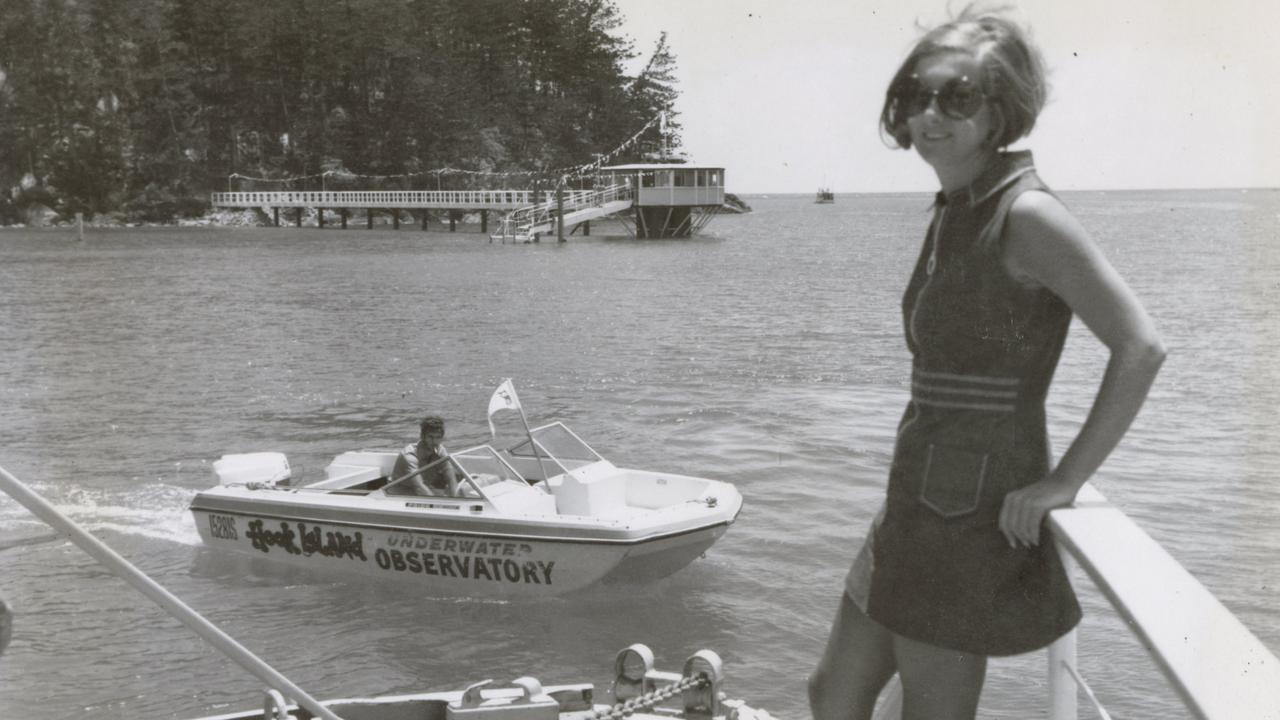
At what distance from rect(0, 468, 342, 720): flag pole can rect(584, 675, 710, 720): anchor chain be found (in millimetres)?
1373

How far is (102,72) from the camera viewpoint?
9288 cm

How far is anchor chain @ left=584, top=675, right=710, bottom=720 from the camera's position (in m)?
4.82

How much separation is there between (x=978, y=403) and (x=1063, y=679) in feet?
1.86

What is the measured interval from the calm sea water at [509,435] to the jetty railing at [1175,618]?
30.1ft

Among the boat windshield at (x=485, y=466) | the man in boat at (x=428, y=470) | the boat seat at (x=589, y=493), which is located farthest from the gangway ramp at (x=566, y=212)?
the boat seat at (x=589, y=493)

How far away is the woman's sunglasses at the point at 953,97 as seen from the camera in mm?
2031

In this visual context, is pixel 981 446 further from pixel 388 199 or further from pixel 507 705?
pixel 388 199

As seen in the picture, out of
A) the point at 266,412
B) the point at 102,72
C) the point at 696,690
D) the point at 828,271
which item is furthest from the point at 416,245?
the point at 696,690

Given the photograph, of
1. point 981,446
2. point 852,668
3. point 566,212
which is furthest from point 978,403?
point 566,212

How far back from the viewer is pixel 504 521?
1170 centimetres

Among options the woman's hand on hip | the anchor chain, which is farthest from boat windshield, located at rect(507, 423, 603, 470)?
the woman's hand on hip

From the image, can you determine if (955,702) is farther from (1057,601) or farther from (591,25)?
(591,25)

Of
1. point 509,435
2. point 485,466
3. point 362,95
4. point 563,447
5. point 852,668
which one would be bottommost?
point 509,435

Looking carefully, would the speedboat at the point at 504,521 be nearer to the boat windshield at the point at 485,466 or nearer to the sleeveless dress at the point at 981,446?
the boat windshield at the point at 485,466
